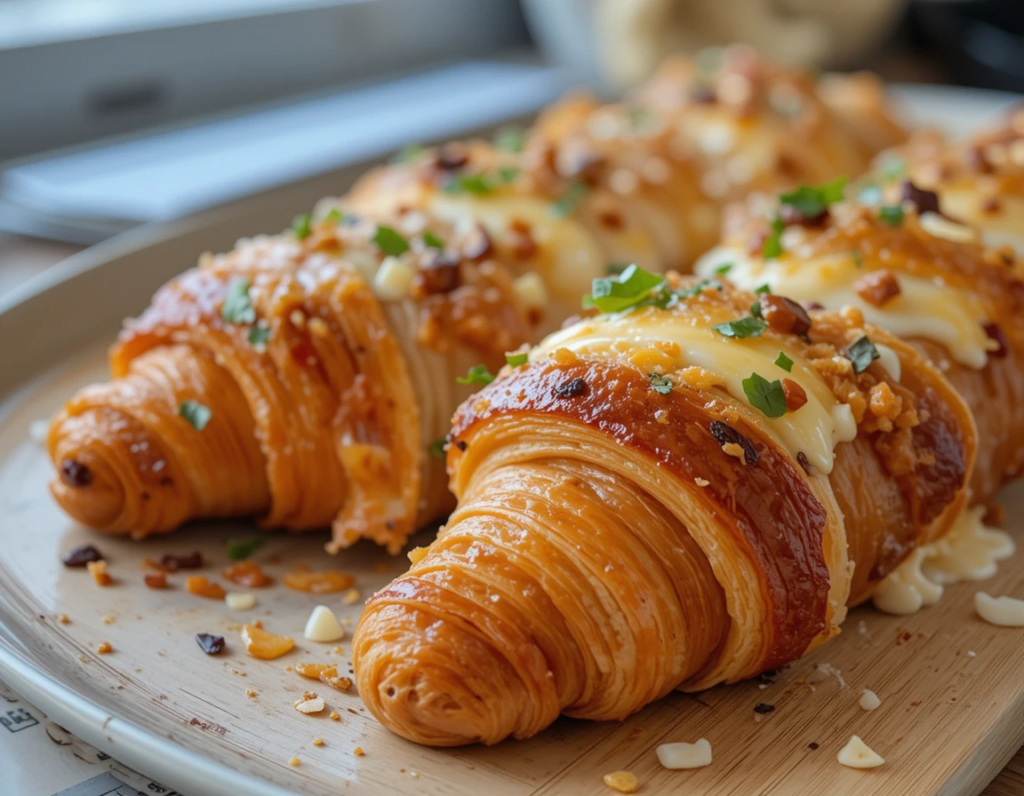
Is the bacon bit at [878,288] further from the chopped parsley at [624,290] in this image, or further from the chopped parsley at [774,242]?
the chopped parsley at [624,290]

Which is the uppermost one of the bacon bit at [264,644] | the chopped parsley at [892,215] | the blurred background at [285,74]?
the blurred background at [285,74]

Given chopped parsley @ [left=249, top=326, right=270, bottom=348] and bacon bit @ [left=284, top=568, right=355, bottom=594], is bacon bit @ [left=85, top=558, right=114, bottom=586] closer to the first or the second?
bacon bit @ [left=284, top=568, right=355, bottom=594]

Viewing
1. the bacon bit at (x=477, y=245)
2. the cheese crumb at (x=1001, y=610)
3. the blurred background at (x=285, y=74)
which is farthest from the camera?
the blurred background at (x=285, y=74)

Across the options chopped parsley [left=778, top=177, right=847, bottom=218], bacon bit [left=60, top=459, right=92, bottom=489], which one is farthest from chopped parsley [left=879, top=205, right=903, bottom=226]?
bacon bit [left=60, top=459, right=92, bottom=489]

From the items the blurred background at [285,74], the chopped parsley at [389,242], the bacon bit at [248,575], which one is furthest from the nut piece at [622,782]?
the blurred background at [285,74]

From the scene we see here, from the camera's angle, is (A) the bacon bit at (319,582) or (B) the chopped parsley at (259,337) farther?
(B) the chopped parsley at (259,337)

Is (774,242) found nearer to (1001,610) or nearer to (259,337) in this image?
(1001,610)

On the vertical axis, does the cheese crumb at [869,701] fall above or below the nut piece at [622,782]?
below

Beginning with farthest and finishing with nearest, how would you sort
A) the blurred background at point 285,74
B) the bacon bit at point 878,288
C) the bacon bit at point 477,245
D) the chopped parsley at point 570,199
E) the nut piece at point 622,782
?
1. the blurred background at point 285,74
2. the chopped parsley at point 570,199
3. the bacon bit at point 477,245
4. the bacon bit at point 878,288
5. the nut piece at point 622,782

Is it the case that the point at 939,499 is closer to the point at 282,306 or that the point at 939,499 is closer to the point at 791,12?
the point at 282,306
